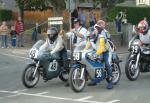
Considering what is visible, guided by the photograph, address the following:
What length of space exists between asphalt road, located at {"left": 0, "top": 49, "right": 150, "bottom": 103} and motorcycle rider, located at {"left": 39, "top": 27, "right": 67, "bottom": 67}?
0.80 metres

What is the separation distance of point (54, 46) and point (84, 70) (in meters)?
1.50

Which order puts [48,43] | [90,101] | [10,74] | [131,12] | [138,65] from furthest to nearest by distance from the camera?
[131,12], [10,74], [138,65], [48,43], [90,101]

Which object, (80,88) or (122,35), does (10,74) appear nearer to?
(80,88)

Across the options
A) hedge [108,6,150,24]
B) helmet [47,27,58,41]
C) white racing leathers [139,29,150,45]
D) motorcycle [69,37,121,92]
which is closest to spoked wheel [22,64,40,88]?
helmet [47,27,58,41]

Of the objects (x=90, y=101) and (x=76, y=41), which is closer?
(x=90, y=101)

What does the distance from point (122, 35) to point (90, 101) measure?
65.2ft

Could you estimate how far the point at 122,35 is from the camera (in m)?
30.5

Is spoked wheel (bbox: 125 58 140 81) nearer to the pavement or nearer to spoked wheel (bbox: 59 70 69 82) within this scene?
spoked wheel (bbox: 59 70 69 82)

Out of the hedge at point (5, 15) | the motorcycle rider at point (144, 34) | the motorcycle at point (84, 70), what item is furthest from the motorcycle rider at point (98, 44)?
the hedge at point (5, 15)

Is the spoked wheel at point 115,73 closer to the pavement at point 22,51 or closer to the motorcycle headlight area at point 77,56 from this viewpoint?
the motorcycle headlight area at point 77,56

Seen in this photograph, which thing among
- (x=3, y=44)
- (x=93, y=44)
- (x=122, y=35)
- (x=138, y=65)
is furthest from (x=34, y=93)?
(x=122, y=35)

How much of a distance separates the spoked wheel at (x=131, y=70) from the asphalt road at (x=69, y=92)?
161 millimetres

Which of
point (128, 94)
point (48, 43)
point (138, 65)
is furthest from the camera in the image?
point (138, 65)

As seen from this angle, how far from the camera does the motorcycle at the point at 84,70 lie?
39.1 ft
